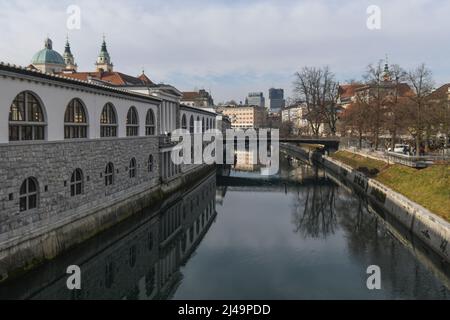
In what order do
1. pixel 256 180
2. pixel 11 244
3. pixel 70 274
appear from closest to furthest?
pixel 11 244
pixel 70 274
pixel 256 180

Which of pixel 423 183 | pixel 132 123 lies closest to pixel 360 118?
pixel 423 183

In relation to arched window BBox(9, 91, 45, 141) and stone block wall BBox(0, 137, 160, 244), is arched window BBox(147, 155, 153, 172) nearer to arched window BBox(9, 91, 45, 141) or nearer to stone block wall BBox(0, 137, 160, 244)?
stone block wall BBox(0, 137, 160, 244)

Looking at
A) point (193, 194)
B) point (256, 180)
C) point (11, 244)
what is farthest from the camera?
point (256, 180)

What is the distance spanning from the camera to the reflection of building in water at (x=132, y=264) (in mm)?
17875

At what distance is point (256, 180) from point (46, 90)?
120ft

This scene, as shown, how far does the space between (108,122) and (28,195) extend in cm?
1022

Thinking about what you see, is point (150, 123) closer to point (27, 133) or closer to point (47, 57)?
point (27, 133)

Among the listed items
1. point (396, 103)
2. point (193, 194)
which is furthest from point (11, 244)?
point (396, 103)

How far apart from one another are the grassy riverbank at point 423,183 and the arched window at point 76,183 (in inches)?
806

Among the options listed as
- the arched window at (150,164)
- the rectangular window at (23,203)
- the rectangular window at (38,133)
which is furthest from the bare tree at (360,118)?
the rectangular window at (23,203)

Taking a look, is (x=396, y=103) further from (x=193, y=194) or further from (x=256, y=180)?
(x=193, y=194)

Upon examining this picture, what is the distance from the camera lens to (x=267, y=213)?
35.3m

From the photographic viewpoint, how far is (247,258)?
23.1 m

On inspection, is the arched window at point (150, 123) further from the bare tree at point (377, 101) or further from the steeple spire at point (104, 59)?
the steeple spire at point (104, 59)
